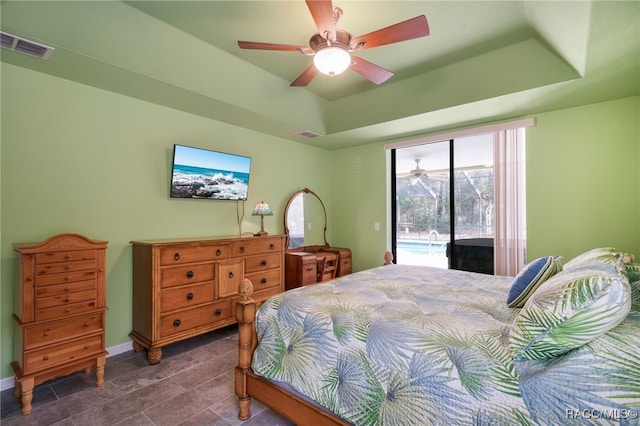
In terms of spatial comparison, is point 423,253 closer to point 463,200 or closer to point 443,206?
point 443,206

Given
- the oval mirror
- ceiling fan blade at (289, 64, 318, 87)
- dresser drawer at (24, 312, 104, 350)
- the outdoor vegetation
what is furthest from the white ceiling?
dresser drawer at (24, 312, 104, 350)

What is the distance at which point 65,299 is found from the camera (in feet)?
7.22

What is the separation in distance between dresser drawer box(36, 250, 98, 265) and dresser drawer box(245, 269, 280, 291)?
146cm

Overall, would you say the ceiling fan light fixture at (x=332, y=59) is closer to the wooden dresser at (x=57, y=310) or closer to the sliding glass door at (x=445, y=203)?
the wooden dresser at (x=57, y=310)

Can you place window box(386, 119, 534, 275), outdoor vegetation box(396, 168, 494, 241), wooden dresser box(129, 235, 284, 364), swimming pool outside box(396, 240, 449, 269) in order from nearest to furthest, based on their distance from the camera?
1. wooden dresser box(129, 235, 284, 364)
2. window box(386, 119, 534, 275)
3. outdoor vegetation box(396, 168, 494, 241)
4. swimming pool outside box(396, 240, 449, 269)

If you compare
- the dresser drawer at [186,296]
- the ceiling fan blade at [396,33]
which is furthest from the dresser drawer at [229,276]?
the ceiling fan blade at [396,33]

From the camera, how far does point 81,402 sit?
6.86 ft

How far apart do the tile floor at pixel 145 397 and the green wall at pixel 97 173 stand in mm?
408

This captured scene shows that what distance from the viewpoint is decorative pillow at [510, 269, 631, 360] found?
107 cm

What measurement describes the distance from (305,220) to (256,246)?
4.59 feet

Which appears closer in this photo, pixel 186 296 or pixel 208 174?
pixel 186 296

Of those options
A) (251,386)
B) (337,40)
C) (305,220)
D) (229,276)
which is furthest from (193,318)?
(337,40)

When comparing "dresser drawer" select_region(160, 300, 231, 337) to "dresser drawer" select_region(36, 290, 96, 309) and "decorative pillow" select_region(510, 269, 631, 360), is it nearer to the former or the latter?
"dresser drawer" select_region(36, 290, 96, 309)

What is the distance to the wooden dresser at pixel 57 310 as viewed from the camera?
2.05 metres
